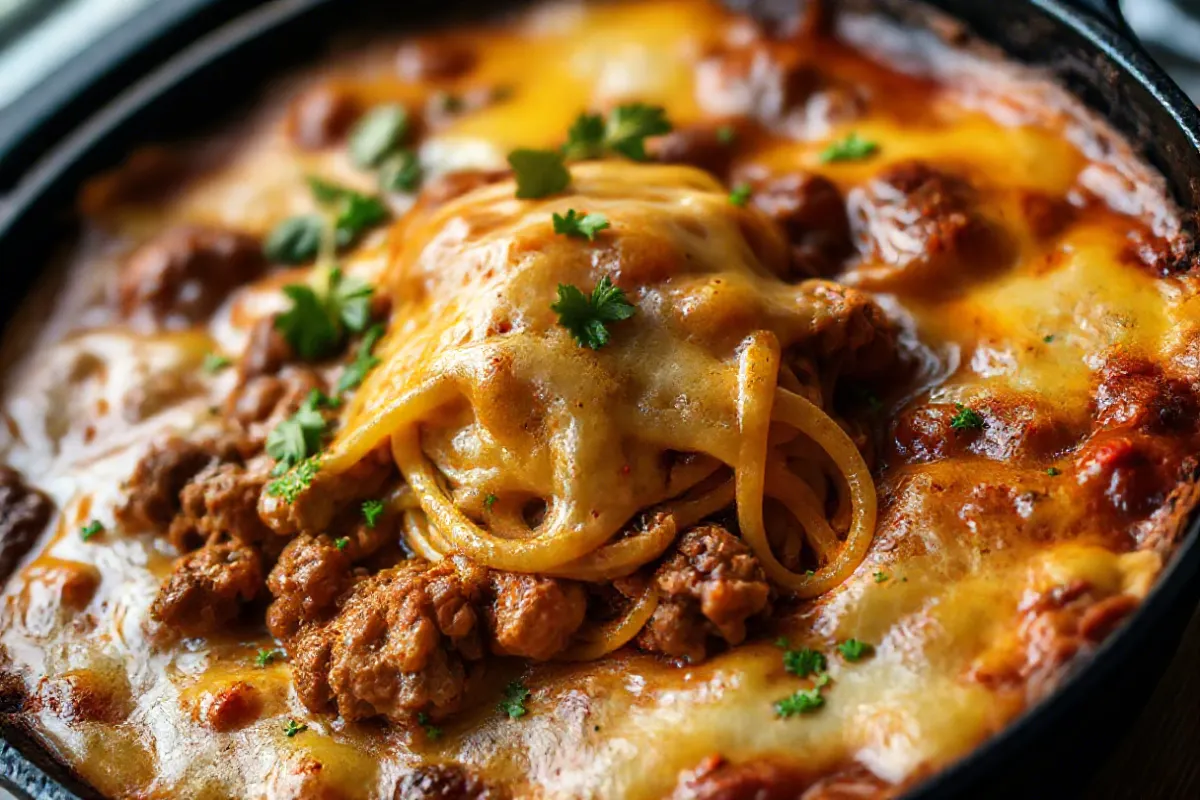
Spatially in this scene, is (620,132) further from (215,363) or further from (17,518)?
(17,518)

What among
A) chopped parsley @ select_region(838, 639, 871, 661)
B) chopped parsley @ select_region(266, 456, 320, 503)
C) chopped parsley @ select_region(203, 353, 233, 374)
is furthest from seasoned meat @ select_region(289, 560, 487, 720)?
chopped parsley @ select_region(203, 353, 233, 374)

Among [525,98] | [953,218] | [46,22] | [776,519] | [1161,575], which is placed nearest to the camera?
[1161,575]

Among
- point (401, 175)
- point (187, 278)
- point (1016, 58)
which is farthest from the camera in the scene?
point (401, 175)

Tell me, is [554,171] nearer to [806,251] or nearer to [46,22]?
[806,251]

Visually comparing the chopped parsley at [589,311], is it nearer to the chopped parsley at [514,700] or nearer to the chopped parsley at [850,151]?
the chopped parsley at [514,700]

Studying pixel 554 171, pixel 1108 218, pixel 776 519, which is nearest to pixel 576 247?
pixel 554 171

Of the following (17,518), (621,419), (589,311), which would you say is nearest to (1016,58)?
(589,311)
